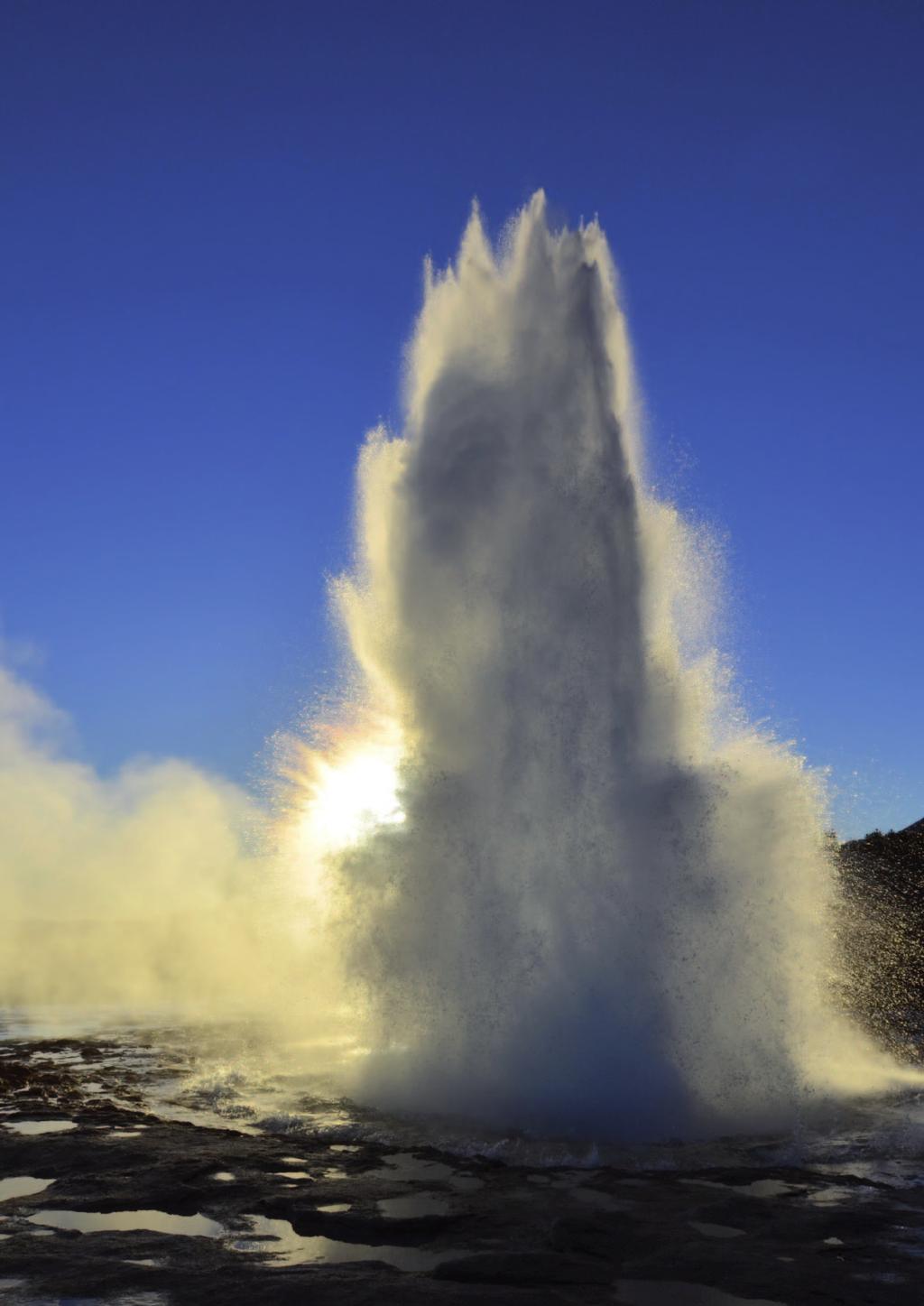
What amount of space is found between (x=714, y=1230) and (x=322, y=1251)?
325 cm

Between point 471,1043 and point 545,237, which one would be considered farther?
point 545,237

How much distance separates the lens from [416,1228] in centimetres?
834

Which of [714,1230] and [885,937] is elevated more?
[885,937]

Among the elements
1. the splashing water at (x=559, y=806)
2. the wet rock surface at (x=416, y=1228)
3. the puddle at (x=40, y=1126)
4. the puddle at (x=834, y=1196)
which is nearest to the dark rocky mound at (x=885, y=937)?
the splashing water at (x=559, y=806)

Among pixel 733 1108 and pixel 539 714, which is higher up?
pixel 539 714

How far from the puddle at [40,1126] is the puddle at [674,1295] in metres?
8.28

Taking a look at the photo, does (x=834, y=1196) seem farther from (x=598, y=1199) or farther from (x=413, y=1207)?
(x=413, y=1207)

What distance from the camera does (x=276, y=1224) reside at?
8.48 metres

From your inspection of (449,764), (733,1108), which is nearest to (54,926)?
(449,764)

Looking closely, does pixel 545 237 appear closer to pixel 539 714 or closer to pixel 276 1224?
pixel 539 714

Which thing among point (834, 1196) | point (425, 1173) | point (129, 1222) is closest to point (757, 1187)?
point (834, 1196)

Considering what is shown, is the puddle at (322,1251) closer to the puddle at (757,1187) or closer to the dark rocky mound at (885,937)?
the puddle at (757,1187)

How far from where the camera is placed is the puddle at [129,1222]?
27.3 feet

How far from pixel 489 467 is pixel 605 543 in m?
2.71
